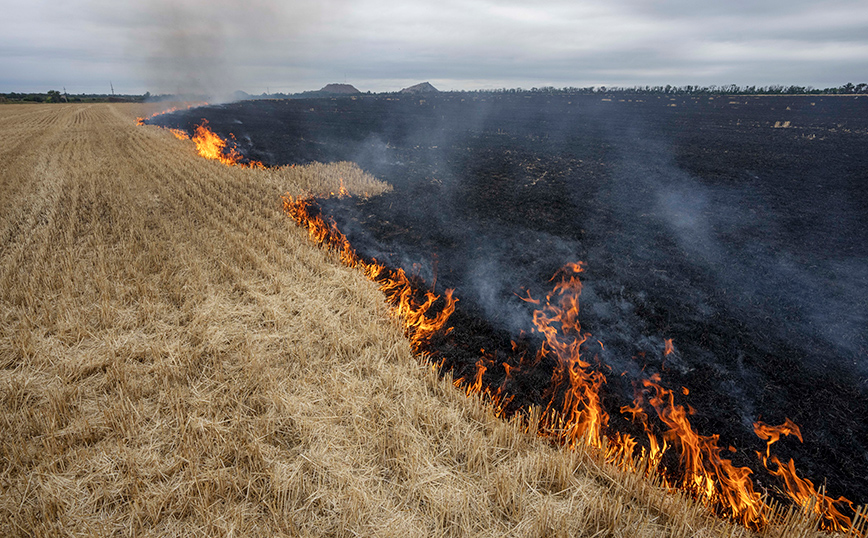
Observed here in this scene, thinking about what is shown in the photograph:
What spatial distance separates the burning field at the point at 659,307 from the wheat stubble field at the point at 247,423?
57 cm

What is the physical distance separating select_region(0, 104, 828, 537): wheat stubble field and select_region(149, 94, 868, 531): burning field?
57 centimetres

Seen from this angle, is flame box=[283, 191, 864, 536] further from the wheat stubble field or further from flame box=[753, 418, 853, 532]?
the wheat stubble field

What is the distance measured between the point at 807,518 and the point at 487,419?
7.97 ft

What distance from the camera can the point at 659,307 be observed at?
18.5ft

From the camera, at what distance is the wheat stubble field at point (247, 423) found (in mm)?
2715

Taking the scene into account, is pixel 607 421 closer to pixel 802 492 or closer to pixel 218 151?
pixel 802 492

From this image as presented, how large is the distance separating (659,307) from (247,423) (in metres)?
5.72

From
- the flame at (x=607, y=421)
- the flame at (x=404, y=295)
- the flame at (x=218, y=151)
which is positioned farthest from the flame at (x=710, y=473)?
the flame at (x=218, y=151)

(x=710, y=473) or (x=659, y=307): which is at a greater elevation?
(x=659, y=307)

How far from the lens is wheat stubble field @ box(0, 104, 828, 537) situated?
2.71 metres

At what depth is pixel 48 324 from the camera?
486 cm

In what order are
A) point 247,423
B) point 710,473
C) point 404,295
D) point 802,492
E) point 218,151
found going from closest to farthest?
point 802,492, point 710,473, point 247,423, point 404,295, point 218,151

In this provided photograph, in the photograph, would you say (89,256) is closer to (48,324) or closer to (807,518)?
(48,324)

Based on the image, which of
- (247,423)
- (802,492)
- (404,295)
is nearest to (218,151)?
(404,295)
